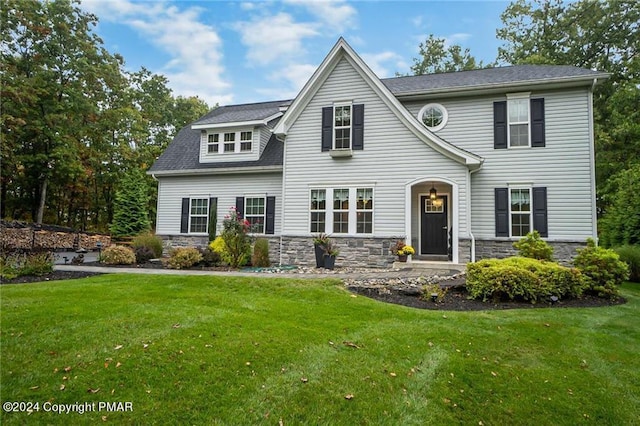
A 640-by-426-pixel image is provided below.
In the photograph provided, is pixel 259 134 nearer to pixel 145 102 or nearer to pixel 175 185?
pixel 175 185

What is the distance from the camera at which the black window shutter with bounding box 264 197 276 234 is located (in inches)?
552

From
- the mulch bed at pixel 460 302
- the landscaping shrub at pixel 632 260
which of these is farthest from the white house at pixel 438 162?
the mulch bed at pixel 460 302

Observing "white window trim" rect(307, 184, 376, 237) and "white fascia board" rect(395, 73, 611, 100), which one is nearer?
"white fascia board" rect(395, 73, 611, 100)

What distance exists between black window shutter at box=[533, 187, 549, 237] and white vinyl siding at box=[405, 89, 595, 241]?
137 mm

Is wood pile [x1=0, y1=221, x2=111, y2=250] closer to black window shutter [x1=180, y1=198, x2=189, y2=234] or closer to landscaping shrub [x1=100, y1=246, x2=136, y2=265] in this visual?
landscaping shrub [x1=100, y1=246, x2=136, y2=265]

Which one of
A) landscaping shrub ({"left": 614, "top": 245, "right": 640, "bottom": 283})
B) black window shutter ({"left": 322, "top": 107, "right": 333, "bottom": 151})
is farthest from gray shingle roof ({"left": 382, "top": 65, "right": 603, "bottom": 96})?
landscaping shrub ({"left": 614, "top": 245, "right": 640, "bottom": 283})

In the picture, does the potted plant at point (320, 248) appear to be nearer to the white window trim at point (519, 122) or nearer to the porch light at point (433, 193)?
the porch light at point (433, 193)

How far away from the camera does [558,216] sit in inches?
437

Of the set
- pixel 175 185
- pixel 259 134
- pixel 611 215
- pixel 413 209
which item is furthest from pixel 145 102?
pixel 611 215

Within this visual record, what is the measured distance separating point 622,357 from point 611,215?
12483 mm

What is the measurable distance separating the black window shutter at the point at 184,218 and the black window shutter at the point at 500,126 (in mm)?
12309

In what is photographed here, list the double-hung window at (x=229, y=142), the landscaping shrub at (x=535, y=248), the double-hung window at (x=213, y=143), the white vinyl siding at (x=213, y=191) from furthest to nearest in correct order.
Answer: the double-hung window at (x=213, y=143) < the double-hung window at (x=229, y=142) < the white vinyl siding at (x=213, y=191) < the landscaping shrub at (x=535, y=248)

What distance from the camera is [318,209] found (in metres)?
12.3

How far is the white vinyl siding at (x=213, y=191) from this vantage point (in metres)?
14.2
